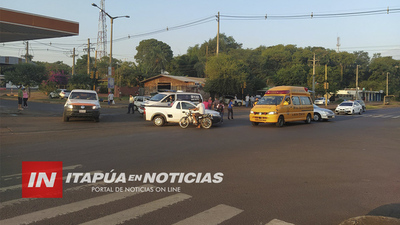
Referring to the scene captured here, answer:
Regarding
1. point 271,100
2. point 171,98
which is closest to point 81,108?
point 171,98

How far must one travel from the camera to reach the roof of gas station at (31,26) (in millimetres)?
18805

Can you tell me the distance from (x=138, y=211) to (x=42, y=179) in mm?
2852

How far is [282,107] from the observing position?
1834 centimetres

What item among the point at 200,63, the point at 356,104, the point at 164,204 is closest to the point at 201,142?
the point at 164,204

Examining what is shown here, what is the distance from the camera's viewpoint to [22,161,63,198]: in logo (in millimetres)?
5559

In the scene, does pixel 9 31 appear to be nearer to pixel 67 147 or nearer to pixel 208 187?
pixel 67 147

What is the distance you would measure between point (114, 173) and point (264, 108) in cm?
1262

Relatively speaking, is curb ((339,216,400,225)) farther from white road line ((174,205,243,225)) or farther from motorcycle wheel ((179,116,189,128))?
→ motorcycle wheel ((179,116,189,128))

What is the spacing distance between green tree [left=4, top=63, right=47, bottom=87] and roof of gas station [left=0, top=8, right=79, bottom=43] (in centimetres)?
2812

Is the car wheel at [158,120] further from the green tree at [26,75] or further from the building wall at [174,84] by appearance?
the green tree at [26,75]

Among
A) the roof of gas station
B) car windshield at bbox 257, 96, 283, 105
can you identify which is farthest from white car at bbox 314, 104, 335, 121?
the roof of gas station

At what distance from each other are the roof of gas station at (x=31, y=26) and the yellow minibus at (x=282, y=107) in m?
13.9

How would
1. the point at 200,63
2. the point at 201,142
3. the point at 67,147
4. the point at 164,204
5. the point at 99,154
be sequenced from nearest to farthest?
the point at 164,204
the point at 99,154
the point at 67,147
the point at 201,142
the point at 200,63

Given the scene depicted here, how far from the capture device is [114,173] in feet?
23.0
